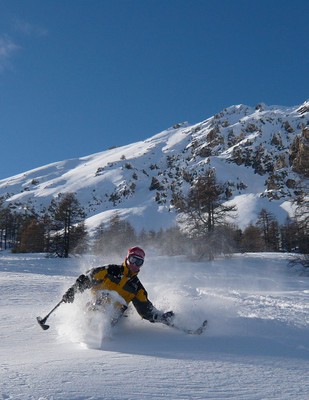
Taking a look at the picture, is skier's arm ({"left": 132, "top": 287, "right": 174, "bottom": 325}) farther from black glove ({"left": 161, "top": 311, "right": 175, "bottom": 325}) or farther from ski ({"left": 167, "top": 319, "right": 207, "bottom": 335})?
ski ({"left": 167, "top": 319, "right": 207, "bottom": 335})

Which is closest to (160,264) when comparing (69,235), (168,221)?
(69,235)

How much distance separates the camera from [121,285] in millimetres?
6844

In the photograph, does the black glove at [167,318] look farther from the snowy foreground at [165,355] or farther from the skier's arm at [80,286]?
the skier's arm at [80,286]

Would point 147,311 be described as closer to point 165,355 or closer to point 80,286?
point 80,286

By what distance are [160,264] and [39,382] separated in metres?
24.9

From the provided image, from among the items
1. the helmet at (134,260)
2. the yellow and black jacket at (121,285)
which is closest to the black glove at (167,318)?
the yellow and black jacket at (121,285)

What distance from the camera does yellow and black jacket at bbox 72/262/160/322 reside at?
684cm

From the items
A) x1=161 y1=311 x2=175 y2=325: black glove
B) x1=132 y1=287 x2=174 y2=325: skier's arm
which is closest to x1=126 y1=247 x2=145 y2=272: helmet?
x1=132 y1=287 x2=174 y2=325: skier's arm

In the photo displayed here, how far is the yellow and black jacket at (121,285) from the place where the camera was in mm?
6836

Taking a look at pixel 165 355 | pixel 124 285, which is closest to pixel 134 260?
pixel 124 285

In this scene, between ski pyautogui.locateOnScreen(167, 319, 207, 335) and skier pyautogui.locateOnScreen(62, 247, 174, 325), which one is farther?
skier pyautogui.locateOnScreen(62, 247, 174, 325)

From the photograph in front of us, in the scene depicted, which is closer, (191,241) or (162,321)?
(162,321)

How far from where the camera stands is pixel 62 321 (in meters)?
7.53

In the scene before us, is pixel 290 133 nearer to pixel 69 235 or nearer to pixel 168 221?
pixel 168 221
